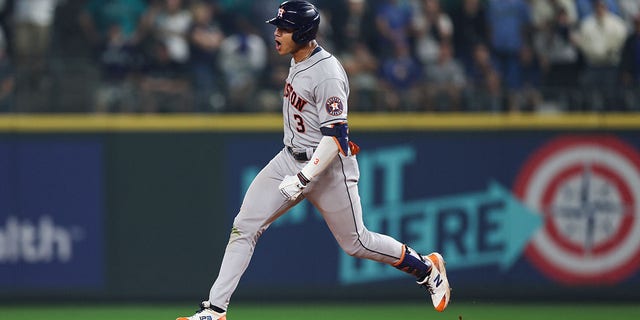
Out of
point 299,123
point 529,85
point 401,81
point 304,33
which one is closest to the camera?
point 304,33

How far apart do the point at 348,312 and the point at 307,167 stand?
115 inches

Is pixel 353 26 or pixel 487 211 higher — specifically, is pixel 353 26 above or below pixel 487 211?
above

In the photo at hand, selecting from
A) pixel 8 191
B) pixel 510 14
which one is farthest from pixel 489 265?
pixel 8 191

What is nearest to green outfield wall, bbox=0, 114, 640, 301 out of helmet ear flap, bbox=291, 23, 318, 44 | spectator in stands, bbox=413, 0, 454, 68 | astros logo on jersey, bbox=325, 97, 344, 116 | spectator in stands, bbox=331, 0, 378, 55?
spectator in stands, bbox=413, 0, 454, 68

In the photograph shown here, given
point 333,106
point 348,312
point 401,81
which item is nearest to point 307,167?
point 333,106

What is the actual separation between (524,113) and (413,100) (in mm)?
968

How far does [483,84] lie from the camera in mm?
9414

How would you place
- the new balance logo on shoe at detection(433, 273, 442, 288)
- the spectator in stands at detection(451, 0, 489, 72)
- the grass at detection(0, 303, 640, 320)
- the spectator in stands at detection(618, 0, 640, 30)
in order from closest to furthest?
1. the new balance logo on shoe at detection(433, 273, 442, 288)
2. the grass at detection(0, 303, 640, 320)
3. the spectator in stands at detection(618, 0, 640, 30)
4. the spectator in stands at detection(451, 0, 489, 72)

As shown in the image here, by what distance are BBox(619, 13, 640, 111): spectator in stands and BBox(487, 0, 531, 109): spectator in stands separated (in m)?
0.95

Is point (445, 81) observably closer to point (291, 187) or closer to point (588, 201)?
point (588, 201)

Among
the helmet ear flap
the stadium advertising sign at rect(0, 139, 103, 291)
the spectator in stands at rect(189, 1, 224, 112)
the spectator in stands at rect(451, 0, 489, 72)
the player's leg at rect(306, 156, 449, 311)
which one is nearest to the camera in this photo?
the helmet ear flap

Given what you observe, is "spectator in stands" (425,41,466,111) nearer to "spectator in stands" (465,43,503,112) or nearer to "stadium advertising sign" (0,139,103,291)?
"spectator in stands" (465,43,503,112)

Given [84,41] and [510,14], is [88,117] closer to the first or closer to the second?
[84,41]

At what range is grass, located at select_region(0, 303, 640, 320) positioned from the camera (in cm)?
822
